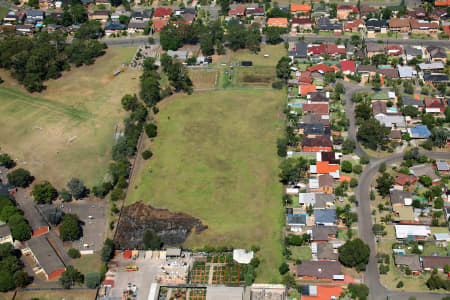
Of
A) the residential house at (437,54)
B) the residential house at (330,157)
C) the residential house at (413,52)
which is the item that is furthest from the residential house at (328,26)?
the residential house at (330,157)

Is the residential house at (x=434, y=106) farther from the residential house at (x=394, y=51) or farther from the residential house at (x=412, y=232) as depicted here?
the residential house at (x=412, y=232)

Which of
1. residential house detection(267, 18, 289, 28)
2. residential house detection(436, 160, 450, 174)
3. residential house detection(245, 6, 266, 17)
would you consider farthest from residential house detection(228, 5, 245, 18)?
residential house detection(436, 160, 450, 174)

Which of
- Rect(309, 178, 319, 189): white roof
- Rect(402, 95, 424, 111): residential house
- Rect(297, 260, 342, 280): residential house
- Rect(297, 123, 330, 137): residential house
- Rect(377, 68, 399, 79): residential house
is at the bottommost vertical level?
Rect(297, 260, 342, 280): residential house

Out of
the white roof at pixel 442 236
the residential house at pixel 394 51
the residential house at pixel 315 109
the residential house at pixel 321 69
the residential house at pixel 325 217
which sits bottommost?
the residential house at pixel 325 217

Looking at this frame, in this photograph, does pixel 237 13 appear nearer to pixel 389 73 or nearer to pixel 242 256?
pixel 389 73

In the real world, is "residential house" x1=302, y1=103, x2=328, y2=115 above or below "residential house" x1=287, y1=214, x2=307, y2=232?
above

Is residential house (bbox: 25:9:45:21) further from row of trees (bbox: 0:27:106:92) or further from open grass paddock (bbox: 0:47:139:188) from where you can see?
open grass paddock (bbox: 0:47:139:188)

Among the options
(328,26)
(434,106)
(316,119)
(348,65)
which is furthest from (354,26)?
(316,119)
